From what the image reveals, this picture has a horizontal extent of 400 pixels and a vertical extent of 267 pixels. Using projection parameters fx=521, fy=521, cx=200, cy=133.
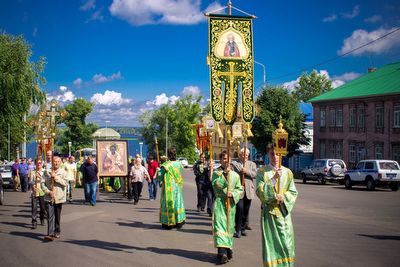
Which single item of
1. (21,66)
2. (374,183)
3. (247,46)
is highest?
(21,66)

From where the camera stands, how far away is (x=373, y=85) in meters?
44.1

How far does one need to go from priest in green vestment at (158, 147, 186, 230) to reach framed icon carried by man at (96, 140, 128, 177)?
9640 millimetres

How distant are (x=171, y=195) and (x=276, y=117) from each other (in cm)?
3866

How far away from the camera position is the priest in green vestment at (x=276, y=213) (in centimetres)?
734

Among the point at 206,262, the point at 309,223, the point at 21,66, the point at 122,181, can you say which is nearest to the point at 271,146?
the point at 206,262

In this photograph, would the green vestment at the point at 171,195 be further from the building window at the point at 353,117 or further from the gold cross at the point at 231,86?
the building window at the point at 353,117

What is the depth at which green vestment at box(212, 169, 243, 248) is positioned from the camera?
9.08 meters

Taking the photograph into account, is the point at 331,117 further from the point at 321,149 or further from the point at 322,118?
the point at 321,149

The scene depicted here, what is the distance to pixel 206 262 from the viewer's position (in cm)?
900

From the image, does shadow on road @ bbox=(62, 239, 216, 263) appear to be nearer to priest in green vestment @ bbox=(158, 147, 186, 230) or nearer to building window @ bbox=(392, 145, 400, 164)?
priest in green vestment @ bbox=(158, 147, 186, 230)

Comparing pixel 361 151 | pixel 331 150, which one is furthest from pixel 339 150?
pixel 361 151

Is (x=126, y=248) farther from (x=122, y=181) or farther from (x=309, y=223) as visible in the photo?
(x=122, y=181)

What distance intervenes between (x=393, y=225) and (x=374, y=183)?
15949 mm

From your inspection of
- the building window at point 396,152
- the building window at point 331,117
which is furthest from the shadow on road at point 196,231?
the building window at point 331,117
